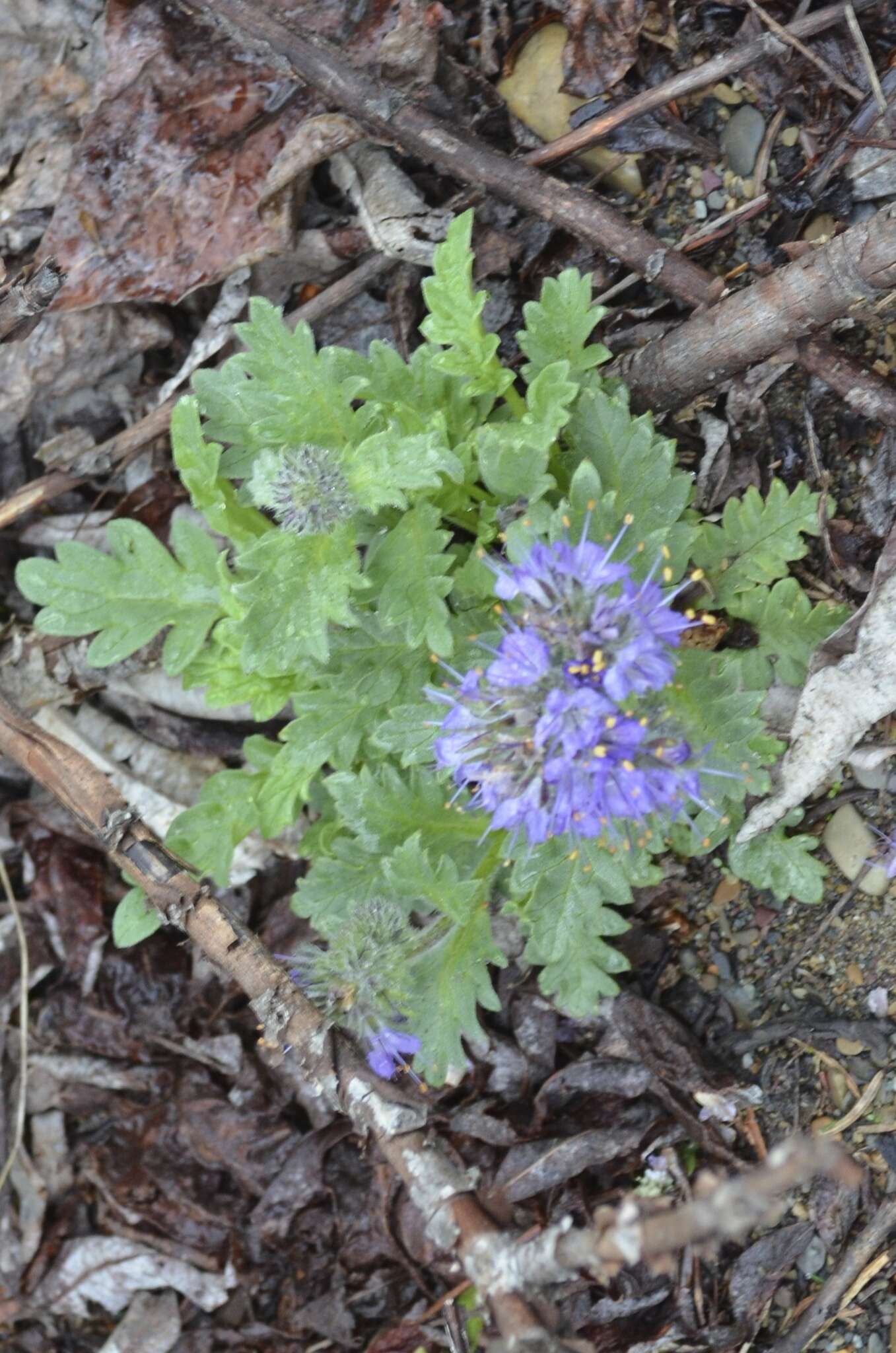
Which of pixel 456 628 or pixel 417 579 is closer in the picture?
pixel 417 579

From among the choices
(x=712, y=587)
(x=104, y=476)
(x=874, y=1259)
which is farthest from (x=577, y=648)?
(x=104, y=476)

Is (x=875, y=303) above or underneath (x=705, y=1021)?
above

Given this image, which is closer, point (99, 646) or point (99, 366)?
point (99, 646)

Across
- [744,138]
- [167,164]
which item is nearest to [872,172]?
[744,138]

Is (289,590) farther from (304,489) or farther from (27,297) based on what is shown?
(27,297)

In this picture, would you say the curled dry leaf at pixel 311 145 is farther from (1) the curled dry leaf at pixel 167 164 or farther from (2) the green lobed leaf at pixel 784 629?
(2) the green lobed leaf at pixel 784 629

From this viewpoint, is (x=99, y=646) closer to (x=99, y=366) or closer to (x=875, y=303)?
(x=99, y=366)

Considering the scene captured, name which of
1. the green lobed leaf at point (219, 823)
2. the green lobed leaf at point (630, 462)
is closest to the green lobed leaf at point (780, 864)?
the green lobed leaf at point (630, 462)

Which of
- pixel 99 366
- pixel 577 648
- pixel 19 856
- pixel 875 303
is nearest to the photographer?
pixel 577 648
